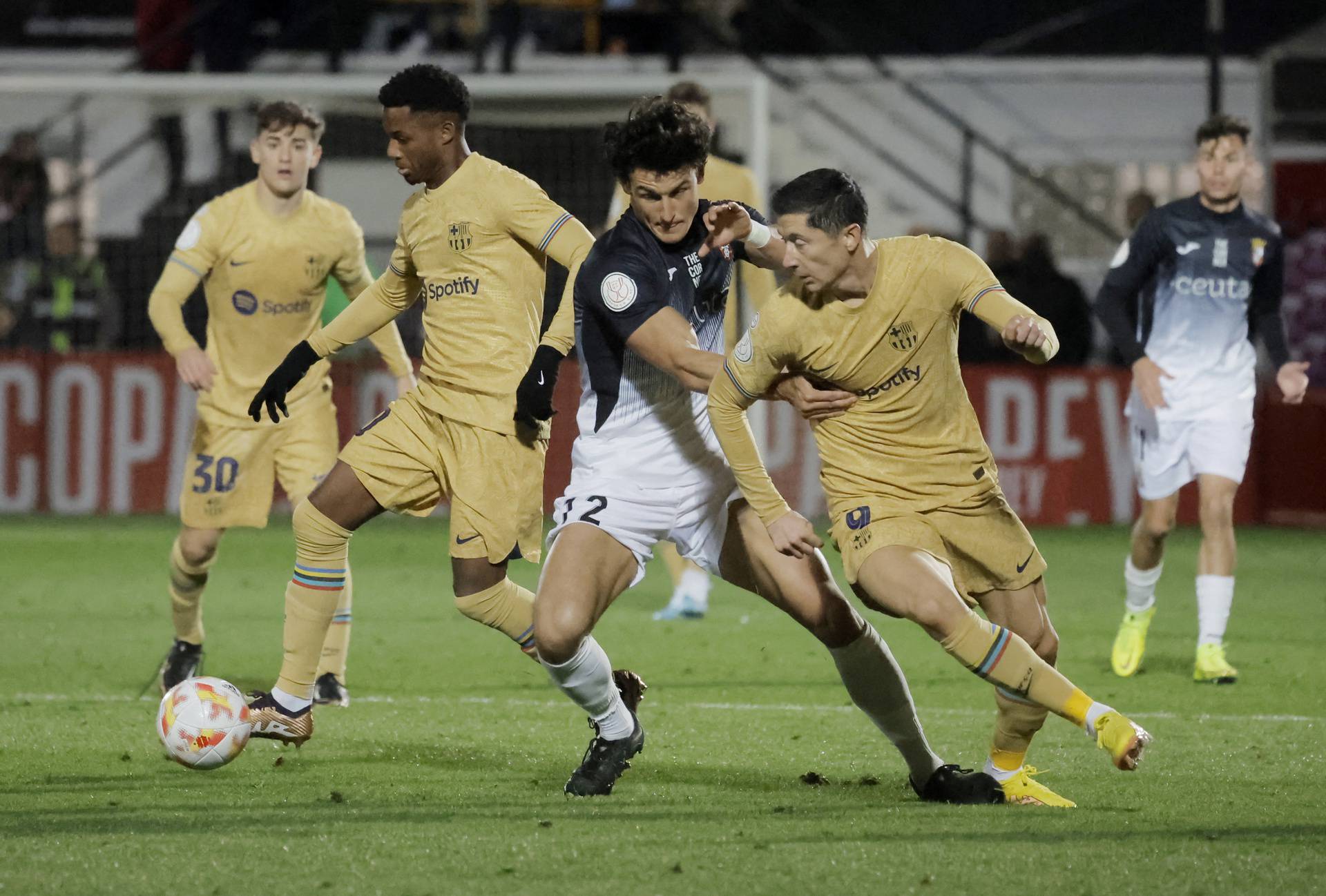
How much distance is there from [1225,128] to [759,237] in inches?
133

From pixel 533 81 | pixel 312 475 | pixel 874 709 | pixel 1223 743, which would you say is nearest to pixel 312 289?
pixel 312 475

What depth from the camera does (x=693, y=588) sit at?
32.7 ft

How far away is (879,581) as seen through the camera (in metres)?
4.99

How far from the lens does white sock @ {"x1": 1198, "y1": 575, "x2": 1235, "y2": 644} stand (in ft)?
26.3

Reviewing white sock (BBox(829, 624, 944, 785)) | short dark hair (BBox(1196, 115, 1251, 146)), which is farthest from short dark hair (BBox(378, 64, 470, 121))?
short dark hair (BBox(1196, 115, 1251, 146))

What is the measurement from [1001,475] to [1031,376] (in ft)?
2.77

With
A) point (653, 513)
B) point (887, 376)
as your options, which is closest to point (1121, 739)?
point (887, 376)

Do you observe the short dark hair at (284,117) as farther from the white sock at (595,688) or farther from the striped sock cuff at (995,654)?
the striped sock cuff at (995,654)

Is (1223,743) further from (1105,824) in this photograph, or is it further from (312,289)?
(312,289)

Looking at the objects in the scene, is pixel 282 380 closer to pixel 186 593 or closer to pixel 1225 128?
pixel 186 593

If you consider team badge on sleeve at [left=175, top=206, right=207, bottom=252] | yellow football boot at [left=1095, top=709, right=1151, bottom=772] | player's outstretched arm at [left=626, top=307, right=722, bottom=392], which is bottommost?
yellow football boot at [left=1095, top=709, right=1151, bottom=772]

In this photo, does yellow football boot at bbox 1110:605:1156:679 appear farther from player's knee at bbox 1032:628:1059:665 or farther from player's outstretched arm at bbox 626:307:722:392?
player's outstretched arm at bbox 626:307:722:392

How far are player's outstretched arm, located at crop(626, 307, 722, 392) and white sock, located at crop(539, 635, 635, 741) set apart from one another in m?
0.82

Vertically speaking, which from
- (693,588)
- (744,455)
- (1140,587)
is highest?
(744,455)
